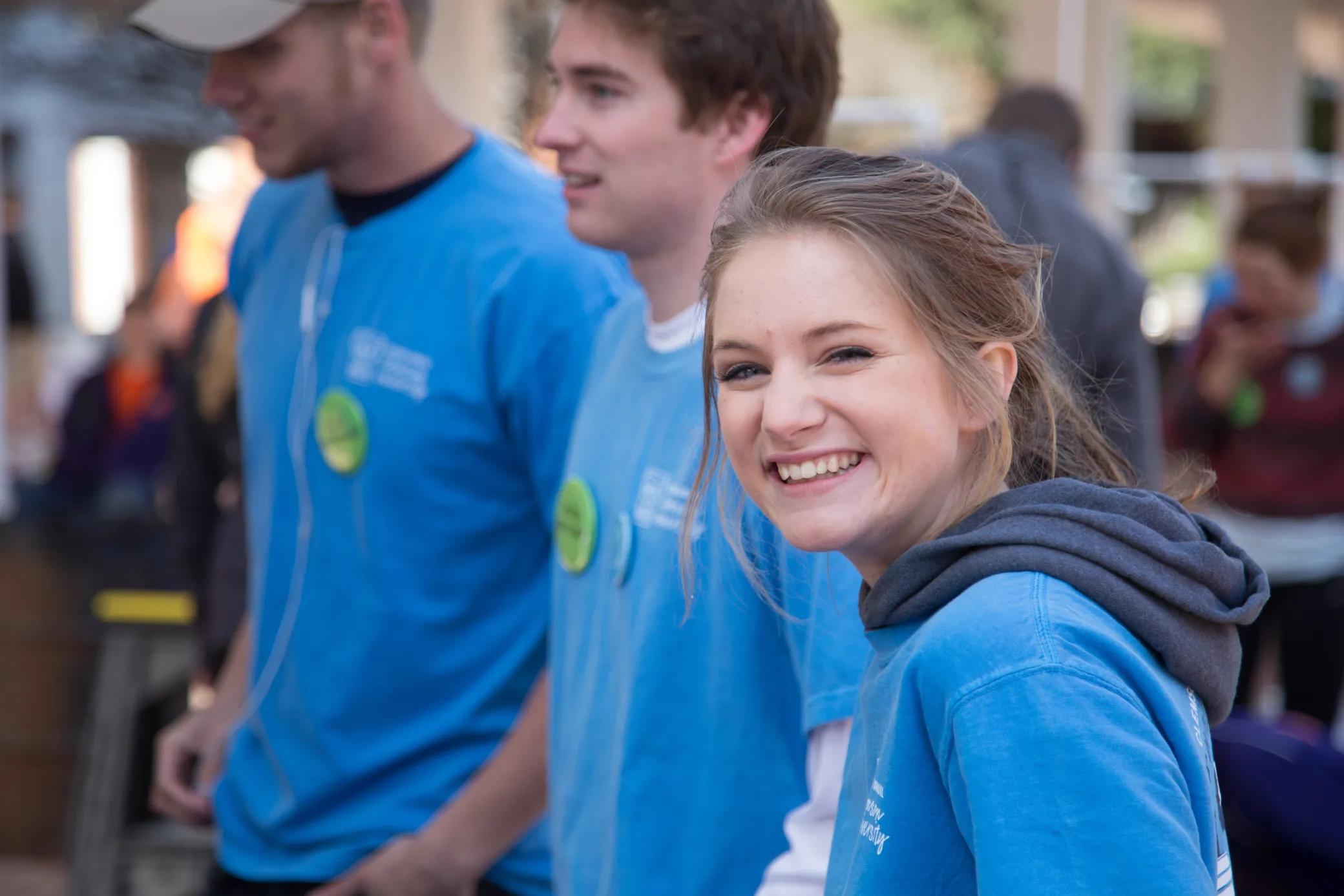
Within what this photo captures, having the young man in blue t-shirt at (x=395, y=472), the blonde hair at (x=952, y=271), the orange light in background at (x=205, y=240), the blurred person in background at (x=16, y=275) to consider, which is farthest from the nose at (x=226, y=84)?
the blurred person in background at (x=16, y=275)

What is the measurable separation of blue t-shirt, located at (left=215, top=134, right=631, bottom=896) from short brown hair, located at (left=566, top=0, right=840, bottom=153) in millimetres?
413

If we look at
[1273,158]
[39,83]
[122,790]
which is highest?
[39,83]

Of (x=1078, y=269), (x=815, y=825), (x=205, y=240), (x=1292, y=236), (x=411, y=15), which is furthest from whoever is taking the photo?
(x=205, y=240)

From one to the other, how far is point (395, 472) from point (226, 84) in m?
0.62

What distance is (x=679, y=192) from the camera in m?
1.63

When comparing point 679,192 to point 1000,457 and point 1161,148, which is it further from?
point 1161,148

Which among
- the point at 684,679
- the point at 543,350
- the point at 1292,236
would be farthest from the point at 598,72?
the point at 1292,236

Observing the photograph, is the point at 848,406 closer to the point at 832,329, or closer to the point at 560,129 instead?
the point at 832,329

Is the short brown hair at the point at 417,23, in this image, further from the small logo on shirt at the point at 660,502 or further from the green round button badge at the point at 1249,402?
the green round button badge at the point at 1249,402

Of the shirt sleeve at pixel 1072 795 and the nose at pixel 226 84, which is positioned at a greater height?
the nose at pixel 226 84

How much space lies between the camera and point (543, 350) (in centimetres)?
195

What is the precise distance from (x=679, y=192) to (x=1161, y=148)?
8.01 meters

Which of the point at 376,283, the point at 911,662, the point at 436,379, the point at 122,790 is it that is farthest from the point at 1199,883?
the point at 122,790

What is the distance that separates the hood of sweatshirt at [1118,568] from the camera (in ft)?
3.36
